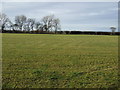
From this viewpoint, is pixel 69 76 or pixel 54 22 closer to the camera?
pixel 69 76

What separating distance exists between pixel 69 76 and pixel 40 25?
80.6 meters

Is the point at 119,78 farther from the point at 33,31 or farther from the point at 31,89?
the point at 33,31

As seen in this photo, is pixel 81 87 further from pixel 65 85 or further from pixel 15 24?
pixel 15 24

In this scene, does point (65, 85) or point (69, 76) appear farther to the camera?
point (69, 76)

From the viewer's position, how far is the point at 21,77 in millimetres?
5344

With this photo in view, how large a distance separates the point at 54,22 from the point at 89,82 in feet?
239

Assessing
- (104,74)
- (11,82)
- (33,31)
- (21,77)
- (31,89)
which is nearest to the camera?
(31,89)

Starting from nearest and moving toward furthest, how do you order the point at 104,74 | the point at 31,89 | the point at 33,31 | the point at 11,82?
the point at 31,89 → the point at 11,82 → the point at 104,74 → the point at 33,31

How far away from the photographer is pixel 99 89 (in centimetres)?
444

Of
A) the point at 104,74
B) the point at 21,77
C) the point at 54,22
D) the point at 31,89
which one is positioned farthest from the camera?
the point at 54,22

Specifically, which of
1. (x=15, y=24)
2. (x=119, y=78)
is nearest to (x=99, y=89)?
(x=119, y=78)

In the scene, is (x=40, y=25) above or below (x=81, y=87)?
above

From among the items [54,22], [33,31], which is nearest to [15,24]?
[33,31]

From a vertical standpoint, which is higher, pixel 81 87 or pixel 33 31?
pixel 33 31
